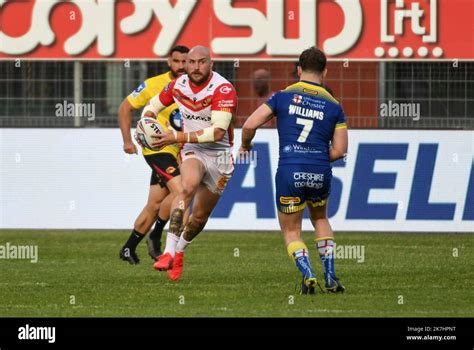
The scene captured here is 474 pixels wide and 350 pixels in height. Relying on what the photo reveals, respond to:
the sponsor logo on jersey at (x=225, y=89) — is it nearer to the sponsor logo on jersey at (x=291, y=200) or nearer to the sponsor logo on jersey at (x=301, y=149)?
the sponsor logo on jersey at (x=301, y=149)

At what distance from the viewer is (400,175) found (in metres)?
19.8

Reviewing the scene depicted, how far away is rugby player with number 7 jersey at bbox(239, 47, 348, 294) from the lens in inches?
483

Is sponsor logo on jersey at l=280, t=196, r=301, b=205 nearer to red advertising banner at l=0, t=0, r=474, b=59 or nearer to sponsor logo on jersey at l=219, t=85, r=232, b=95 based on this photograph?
sponsor logo on jersey at l=219, t=85, r=232, b=95

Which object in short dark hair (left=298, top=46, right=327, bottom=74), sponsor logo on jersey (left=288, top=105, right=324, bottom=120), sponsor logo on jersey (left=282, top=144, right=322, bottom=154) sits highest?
short dark hair (left=298, top=46, right=327, bottom=74)

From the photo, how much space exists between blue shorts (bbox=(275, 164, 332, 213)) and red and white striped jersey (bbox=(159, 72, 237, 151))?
121 centimetres

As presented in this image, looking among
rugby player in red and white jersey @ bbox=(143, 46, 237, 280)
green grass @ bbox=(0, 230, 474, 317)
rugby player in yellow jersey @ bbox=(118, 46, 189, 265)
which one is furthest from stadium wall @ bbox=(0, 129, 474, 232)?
rugby player in red and white jersey @ bbox=(143, 46, 237, 280)

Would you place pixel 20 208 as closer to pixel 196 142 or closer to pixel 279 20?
pixel 279 20

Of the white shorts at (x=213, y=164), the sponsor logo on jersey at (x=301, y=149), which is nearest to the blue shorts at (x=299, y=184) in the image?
the sponsor logo on jersey at (x=301, y=149)

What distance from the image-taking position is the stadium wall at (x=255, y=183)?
65.1 feet

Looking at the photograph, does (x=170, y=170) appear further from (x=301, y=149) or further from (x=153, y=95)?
(x=301, y=149)

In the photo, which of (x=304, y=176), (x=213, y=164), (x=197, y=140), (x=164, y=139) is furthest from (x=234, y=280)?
(x=304, y=176)

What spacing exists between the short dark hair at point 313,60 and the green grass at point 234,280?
190 centimetres

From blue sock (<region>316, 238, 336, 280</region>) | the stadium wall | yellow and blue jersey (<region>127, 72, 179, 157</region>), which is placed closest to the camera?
blue sock (<region>316, 238, 336, 280</region>)
